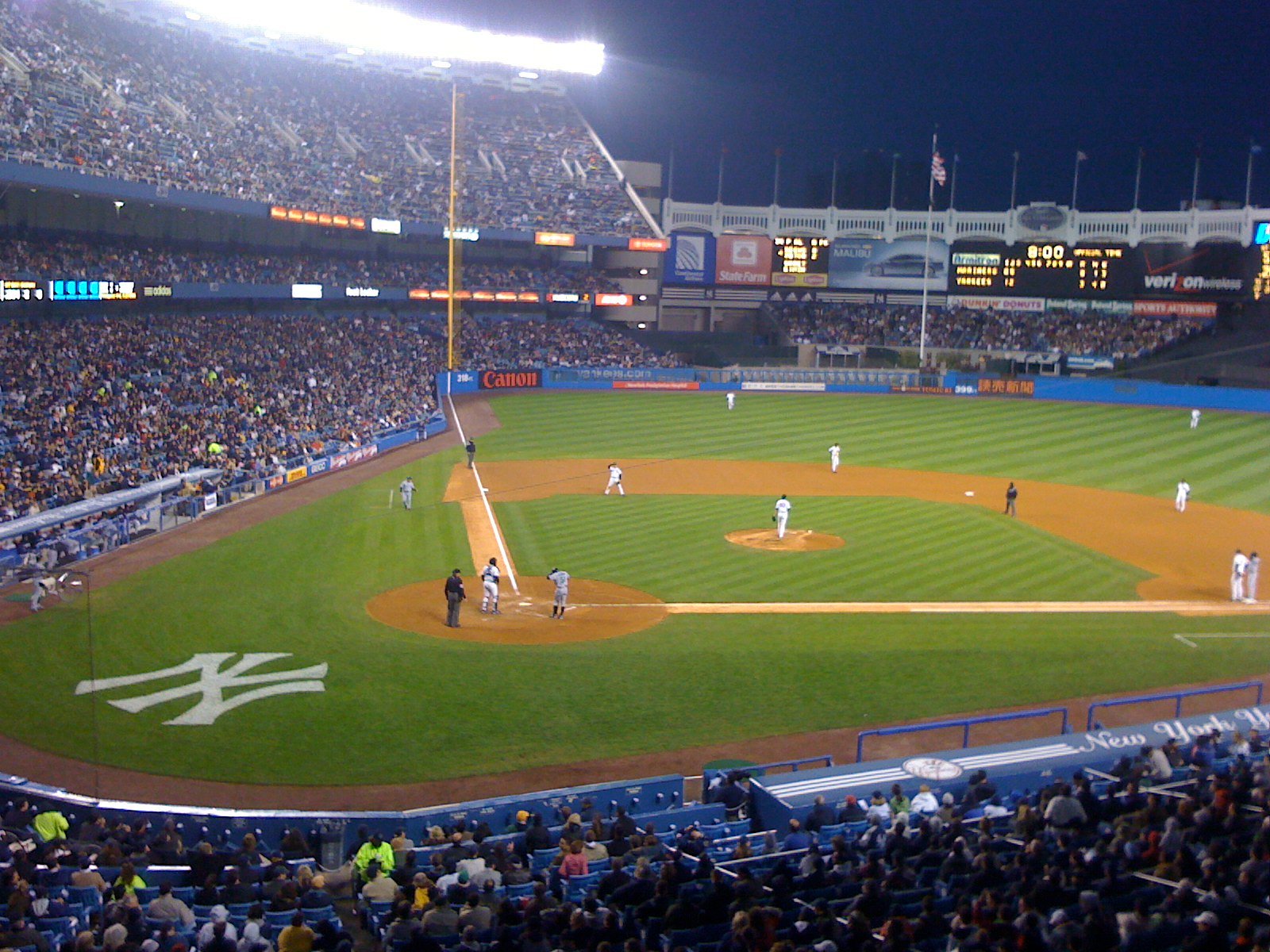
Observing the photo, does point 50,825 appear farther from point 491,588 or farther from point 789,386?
point 789,386

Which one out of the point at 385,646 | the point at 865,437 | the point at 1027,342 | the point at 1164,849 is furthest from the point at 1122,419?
the point at 1164,849

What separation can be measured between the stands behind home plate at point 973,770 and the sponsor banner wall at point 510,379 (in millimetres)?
54067

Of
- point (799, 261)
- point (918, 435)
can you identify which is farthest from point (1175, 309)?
point (918, 435)

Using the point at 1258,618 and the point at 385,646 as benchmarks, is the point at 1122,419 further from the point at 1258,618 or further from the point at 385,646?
the point at 385,646

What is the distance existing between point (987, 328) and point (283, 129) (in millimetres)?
48720

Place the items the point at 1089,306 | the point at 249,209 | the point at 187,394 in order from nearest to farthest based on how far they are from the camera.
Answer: the point at 187,394 → the point at 249,209 → the point at 1089,306

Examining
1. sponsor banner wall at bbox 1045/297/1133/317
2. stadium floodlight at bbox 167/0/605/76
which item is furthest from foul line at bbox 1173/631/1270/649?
sponsor banner wall at bbox 1045/297/1133/317

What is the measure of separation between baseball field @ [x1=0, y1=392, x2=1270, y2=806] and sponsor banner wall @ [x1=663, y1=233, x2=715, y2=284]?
43.8 m

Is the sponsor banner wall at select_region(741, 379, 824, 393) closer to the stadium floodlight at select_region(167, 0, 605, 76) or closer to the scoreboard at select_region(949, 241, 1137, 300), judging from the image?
the scoreboard at select_region(949, 241, 1137, 300)

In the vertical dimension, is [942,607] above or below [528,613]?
above

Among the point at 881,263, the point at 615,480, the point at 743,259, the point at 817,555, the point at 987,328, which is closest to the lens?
the point at 817,555

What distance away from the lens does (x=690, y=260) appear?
84125mm

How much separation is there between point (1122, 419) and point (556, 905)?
184ft

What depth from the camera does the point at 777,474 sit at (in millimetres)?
42938
